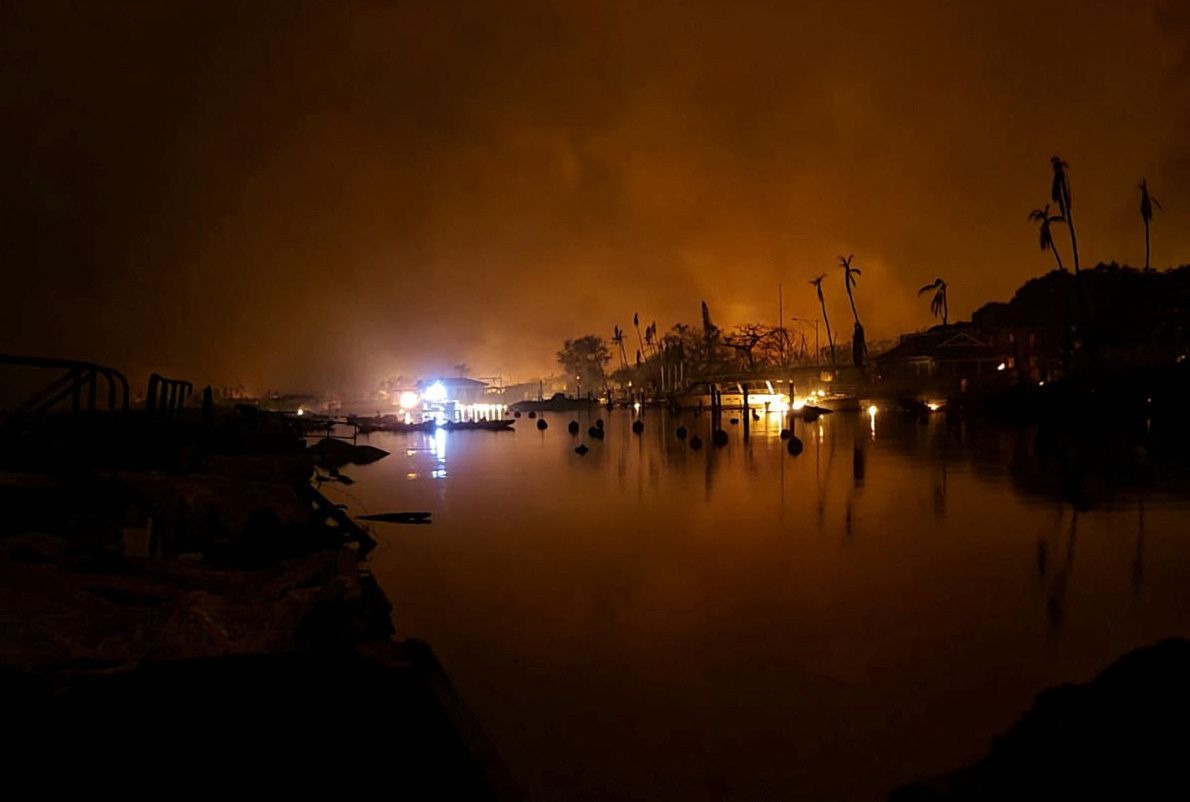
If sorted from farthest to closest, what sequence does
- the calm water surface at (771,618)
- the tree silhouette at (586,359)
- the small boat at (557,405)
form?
the tree silhouette at (586,359) < the small boat at (557,405) < the calm water surface at (771,618)

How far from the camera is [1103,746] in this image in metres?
3.91

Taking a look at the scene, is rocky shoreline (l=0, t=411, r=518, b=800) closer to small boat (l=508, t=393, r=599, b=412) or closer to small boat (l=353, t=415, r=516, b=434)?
small boat (l=353, t=415, r=516, b=434)

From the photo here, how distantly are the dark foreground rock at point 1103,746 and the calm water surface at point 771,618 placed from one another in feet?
10.1

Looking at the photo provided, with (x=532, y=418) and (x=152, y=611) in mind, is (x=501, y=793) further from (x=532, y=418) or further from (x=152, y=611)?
(x=532, y=418)

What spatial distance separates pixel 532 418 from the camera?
9656 cm

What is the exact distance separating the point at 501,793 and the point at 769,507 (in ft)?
62.7

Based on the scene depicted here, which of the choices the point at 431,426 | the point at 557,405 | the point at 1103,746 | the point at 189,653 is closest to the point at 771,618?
the point at 1103,746

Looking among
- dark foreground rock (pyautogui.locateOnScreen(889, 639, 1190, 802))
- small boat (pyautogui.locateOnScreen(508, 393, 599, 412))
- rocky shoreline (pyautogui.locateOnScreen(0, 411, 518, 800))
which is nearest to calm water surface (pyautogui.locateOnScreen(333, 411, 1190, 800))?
rocky shoreline (pyautogui.locateOnScreen(0, 411, 518, 800))

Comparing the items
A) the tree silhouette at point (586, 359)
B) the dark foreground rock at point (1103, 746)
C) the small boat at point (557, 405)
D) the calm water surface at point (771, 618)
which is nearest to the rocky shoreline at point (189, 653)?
the calm water surface at point (771, 618)

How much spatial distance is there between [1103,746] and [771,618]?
8290 millimetres

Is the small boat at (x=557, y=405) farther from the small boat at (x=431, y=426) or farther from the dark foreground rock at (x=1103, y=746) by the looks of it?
the dark foreground rock at (x=1103, y=746)

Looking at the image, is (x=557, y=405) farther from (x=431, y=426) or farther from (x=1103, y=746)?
(x=1103, y=746)

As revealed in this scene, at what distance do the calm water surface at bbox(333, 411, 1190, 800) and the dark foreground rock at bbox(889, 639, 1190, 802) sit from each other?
309cm

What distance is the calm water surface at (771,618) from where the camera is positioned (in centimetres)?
782
